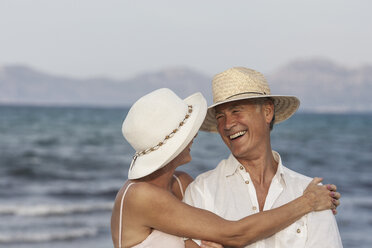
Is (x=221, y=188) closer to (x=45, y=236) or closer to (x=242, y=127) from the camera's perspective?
(x=242, y=127)

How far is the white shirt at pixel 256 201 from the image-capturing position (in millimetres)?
2949

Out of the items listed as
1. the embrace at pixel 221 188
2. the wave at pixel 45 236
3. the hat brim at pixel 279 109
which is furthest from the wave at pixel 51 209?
the embrace at pixel 221 188

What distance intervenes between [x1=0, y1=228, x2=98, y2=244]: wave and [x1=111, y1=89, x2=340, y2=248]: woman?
5.24 m

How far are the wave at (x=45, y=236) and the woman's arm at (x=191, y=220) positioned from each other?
5.39m

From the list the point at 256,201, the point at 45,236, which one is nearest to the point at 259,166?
the point at 256,201

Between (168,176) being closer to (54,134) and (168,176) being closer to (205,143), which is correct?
(205,143)

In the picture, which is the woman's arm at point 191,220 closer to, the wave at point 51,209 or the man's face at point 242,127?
the man's face at point 242,127

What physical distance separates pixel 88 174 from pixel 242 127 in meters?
12.1

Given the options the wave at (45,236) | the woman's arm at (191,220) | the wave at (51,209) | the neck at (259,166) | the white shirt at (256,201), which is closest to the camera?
the woman's arm at (191,220)

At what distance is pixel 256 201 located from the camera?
3076 mm

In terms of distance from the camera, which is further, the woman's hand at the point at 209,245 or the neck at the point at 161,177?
the neck at the point at 161,177

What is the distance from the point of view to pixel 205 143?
887 inches

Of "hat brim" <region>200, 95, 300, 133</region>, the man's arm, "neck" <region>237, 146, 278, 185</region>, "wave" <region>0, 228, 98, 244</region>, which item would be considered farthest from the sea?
the man's arm

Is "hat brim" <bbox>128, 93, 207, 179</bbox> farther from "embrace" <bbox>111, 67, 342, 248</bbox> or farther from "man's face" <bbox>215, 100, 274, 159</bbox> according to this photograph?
"man's face" <bbox>215, 100, 274, 159</bbox>
